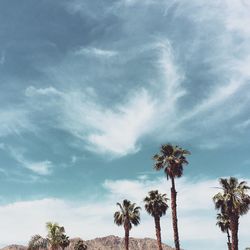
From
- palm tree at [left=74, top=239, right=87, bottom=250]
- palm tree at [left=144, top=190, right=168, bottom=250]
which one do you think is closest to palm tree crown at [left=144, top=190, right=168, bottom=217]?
palm tree at [left=144, top=190, right=168, bottom=250]

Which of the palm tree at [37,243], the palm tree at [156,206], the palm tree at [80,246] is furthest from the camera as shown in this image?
the palm tree at [80,246]

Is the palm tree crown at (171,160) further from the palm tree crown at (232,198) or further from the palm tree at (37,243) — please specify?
the palm tree at (37,243)

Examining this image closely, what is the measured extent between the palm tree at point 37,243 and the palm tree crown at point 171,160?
21866 mm

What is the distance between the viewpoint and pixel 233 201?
56.6m

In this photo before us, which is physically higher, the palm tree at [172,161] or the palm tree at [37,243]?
the palm tree at [172,161]

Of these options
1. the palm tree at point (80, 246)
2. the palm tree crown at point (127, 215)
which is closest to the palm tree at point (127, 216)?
the palm tree crown at point (127, 215)

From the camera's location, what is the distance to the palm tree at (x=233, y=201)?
5557 cm

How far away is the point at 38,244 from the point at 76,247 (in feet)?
200

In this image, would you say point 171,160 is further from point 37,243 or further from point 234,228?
point 37,243

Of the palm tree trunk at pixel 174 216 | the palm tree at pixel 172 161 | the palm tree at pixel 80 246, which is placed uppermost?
the palm tree at pixel 172 161

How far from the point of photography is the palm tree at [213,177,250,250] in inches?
2188

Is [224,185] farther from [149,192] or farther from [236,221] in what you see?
[149,192]

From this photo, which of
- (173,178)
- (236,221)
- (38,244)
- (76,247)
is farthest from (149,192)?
(76,247)

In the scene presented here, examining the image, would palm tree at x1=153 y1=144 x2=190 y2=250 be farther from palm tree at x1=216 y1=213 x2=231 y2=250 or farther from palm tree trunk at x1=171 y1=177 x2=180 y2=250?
palm tree at x1=216 y1=213 x2=231 y2=250
